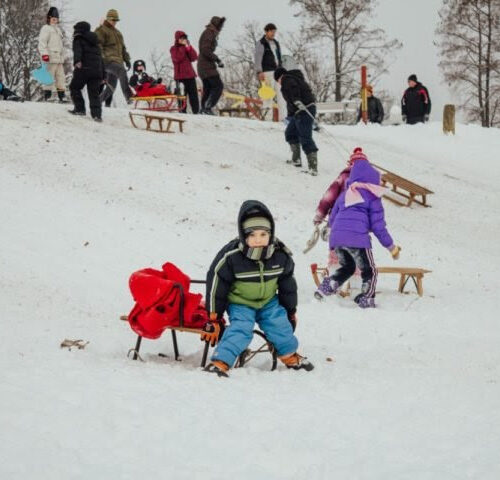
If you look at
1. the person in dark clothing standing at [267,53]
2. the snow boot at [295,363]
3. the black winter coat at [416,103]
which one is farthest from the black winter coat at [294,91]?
the snow boot at [295,363]

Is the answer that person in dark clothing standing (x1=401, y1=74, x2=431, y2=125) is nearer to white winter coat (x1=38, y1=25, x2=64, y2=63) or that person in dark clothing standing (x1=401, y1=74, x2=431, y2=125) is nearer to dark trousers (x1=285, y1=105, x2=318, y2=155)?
dark trousers (x1=285, y1=105, x2=318, y2=155)

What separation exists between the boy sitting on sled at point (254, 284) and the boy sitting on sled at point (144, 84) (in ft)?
40.2

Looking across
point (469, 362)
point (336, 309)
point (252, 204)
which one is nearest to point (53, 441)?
point (252, 204)

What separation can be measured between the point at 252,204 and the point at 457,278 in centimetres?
486

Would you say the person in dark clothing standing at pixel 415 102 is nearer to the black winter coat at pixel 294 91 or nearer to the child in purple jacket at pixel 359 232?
the black winter coat at pixel 294 91

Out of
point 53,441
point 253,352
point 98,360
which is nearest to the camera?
point 53,441

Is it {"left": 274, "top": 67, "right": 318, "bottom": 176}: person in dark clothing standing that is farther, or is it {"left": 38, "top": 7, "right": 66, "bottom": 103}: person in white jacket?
{"left": 38, "top": 7, "right": 66, "bottom": 103}: person in white jacket

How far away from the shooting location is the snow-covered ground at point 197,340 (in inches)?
128

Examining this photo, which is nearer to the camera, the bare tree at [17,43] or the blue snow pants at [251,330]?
the blue snow pants at [251,330]

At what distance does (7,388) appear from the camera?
12.5 ft

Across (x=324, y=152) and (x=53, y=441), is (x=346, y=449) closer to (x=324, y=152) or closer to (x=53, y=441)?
(x=53, y=441)

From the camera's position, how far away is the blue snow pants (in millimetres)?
4652

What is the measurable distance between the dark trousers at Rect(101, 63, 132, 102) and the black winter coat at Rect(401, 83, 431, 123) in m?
8.42

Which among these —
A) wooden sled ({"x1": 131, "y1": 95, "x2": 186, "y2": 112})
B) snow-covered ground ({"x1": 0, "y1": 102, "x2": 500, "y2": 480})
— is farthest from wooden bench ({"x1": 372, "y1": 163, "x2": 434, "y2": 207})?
wooden sled ({"x1": 131, "y1": 95, "x2": 186, "y2": 112})
